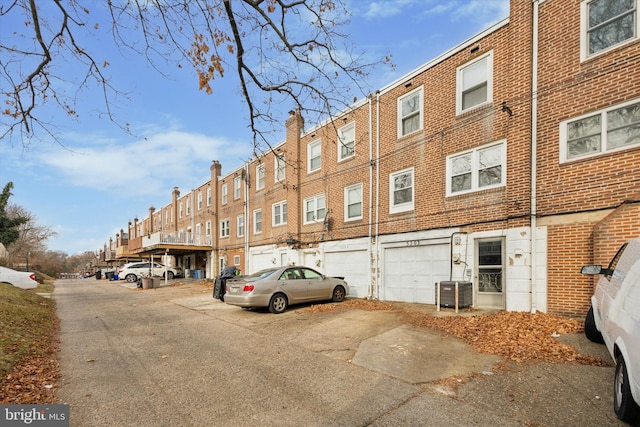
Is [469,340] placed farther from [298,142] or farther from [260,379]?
[298,142]

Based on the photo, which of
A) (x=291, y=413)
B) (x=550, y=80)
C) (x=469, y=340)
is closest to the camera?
(x=291, y=413)

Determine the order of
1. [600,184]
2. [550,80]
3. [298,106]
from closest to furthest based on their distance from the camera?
[298,106] → [600,184] → [550,80]

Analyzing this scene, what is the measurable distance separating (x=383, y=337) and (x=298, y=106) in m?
4.89

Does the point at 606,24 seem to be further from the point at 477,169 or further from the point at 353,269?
the point at 353,269

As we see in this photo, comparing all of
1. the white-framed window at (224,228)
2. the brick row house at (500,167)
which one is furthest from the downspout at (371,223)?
the white-framed window at (224,228)

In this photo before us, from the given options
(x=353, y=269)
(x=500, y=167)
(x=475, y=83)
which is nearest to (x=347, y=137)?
(x=353, y=269)

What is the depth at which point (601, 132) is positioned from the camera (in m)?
8.36

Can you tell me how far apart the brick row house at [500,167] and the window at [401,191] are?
5 cm

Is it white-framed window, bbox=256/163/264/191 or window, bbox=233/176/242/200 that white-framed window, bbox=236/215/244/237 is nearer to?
window, bbox=233/176/242/200

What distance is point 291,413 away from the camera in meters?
3.97

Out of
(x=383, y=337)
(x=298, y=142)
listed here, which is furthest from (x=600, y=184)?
(x=298, y=142)

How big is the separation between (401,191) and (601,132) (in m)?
6.16

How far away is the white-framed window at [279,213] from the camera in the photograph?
20.3m

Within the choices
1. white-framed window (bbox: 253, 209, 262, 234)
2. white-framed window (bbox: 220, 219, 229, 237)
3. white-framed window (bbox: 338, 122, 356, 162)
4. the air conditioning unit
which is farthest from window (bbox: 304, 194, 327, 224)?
white-framed window (bbox: 220, 219, 229, 237)
